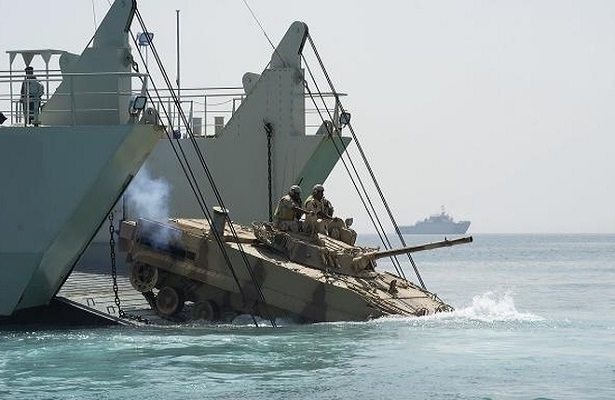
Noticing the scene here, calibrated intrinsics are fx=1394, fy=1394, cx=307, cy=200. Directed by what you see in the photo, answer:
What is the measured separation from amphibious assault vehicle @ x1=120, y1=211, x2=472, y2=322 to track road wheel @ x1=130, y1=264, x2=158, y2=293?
2cm

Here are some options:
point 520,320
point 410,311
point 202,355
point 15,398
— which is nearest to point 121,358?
point 202,355

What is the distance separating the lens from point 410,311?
23609 mm

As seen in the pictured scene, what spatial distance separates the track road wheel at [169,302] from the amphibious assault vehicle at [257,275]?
0.02 metres

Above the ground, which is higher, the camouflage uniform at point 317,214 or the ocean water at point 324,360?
the camouflage uniform at point 317,214

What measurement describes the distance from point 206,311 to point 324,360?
5.10 metres

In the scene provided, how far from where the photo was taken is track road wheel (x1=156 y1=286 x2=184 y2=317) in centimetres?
2392

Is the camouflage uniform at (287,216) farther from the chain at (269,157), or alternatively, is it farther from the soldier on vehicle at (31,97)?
the chain at (269,157)

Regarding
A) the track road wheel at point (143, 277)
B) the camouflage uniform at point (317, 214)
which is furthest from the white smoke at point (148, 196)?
the track road wheel at point (143, 277)

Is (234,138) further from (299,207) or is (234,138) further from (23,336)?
(23,336)

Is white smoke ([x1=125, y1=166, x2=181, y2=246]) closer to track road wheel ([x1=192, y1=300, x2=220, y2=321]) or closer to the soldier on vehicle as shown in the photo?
the soldier on vehicle

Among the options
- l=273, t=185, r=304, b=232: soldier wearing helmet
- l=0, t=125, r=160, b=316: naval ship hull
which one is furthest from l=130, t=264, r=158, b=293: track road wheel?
l=273, t=185, r=304, b=232: soldier wearing helmet

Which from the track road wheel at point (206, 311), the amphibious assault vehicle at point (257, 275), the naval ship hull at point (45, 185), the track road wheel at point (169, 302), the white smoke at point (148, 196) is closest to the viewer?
the naval ship hull at point (45, 185)

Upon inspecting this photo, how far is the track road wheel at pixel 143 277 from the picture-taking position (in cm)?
2397

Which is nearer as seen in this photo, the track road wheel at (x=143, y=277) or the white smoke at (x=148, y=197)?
the track road wheel at (x=143, y=277)
